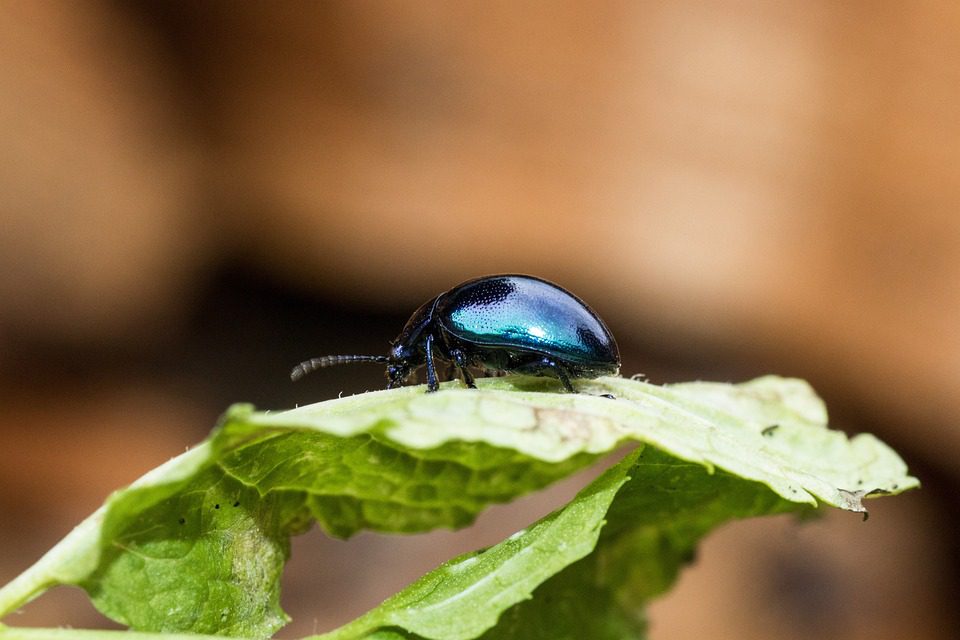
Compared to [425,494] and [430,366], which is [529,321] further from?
[425,494]

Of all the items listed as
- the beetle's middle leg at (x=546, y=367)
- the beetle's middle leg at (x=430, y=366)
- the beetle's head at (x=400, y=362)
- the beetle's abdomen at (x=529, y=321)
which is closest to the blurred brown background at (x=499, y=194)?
the beetle's head at (x=400, y=362)

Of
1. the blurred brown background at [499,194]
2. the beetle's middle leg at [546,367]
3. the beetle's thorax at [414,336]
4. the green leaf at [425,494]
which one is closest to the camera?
the green leaf at [425,494]

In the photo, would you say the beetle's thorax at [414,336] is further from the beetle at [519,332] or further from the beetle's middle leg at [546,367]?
the beetle's middle leg at [546,367]

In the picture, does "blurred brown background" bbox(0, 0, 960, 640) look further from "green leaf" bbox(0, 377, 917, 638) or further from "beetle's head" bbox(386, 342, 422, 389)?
"green leaf" bbox(0, 377, 917, 638)

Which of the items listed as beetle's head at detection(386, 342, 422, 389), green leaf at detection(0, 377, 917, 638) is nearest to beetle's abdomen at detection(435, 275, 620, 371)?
beetle's head at detection(386, 342, 422, 389)

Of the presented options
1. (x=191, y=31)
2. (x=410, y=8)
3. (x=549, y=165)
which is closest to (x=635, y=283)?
(x=549, y=165)

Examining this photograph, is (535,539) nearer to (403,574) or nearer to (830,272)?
(403,574)

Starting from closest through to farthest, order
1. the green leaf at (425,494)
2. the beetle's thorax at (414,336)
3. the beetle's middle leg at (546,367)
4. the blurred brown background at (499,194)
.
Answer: the green leaf at (425,494)
the beetle's middle leg at (546,367)
the beetle's thorax at (414,336)
the blurred brown background at (499,194)
